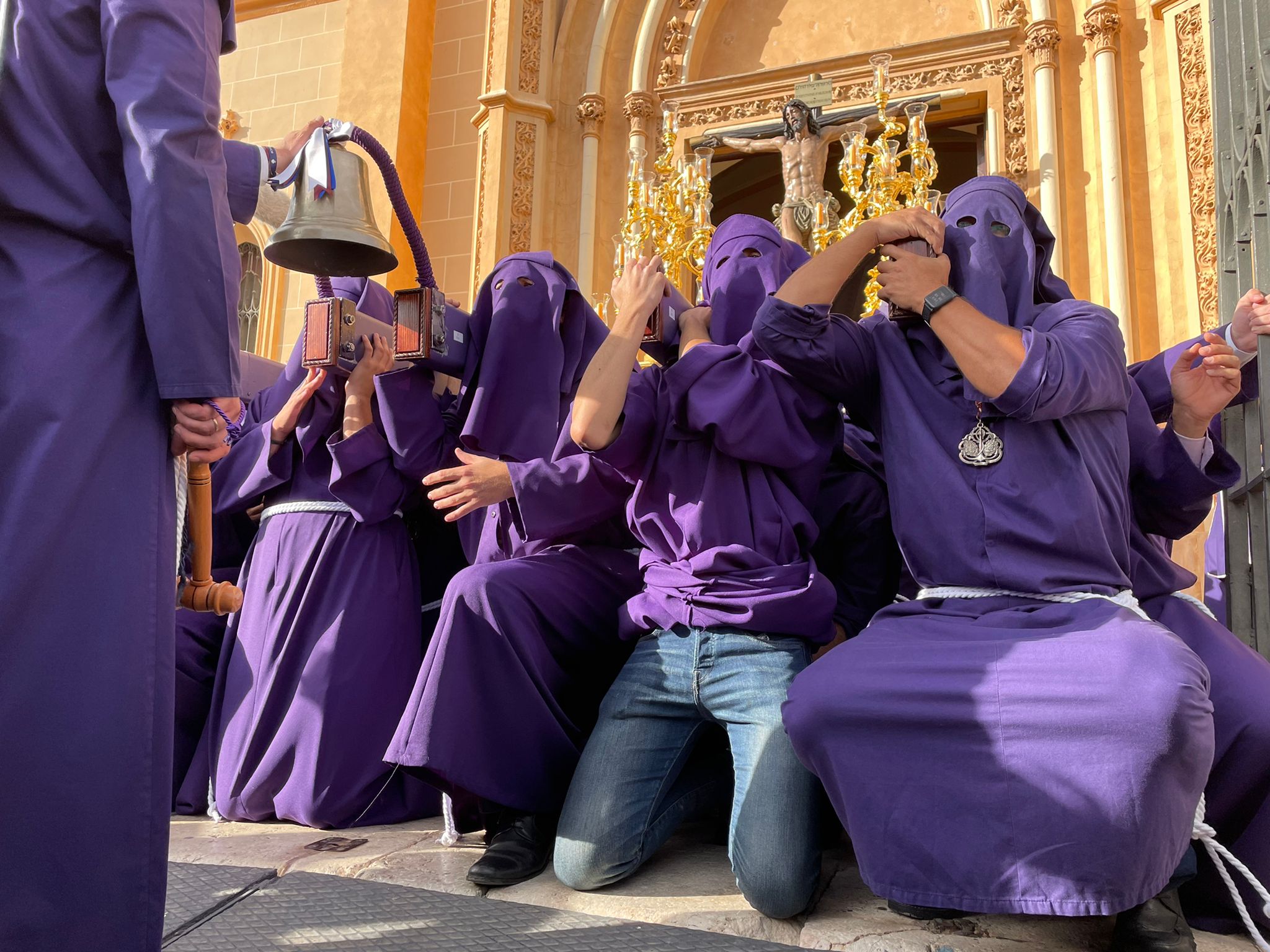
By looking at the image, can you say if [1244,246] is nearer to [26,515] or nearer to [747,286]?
[747,286]

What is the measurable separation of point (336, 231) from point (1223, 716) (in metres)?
2.17

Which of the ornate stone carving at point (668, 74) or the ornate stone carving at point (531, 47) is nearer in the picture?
the ornate stone carving at point (668, 74)

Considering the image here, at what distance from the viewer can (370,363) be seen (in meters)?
3.05

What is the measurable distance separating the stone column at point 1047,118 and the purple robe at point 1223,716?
17.8 feet

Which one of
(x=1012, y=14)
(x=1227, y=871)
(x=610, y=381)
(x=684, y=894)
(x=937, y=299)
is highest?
(x=1012, y=14)

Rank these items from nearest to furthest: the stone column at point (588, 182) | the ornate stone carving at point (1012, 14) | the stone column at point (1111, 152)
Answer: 1. the stone column at point (1111, 152)
2. the ornate stone carving at point (1012, 14)
3. the stone column at point (588, 182)

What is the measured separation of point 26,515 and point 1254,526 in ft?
9.02

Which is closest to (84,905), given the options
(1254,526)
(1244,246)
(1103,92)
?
(1254,526)

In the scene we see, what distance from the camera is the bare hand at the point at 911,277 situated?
7.47 ft

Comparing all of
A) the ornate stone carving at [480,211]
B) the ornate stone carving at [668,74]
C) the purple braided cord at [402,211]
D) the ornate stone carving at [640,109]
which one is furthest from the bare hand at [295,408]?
the ornate stone carving at [668,74]

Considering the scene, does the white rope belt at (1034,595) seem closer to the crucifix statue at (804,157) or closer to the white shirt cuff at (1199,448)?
the white shirt cuff at (1199,448)

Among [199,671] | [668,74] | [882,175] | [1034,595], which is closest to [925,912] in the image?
[1034,595]

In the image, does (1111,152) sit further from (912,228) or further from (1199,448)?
(912,228)

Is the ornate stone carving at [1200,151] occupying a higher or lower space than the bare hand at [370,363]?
higher
